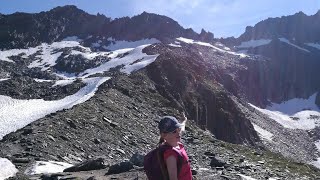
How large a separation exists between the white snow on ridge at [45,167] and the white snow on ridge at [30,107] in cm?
1775

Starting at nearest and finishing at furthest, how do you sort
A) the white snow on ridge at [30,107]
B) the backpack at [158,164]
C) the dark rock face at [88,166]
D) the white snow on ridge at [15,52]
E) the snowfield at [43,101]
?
the backpack at [158,164] < the dark rock face at [88,166] < the snowfield at [43,101] < the white snow on ridge at [30,107] < the white snow on ridge at [15,52]

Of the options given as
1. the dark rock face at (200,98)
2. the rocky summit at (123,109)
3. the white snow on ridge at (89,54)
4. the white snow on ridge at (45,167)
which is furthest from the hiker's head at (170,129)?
the white snow on ridge at (89,54)

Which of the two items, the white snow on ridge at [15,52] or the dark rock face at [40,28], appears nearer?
the white snow on ridge at [15,52]

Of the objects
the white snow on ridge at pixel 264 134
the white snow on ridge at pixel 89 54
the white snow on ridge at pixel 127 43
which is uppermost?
the white snow on ridge at pixel 127 43

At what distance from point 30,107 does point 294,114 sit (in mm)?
134500

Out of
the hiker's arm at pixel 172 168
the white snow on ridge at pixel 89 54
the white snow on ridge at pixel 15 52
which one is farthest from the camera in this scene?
the white snow on ridge at pixel 15 52

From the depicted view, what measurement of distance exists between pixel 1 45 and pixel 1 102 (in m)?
98.9

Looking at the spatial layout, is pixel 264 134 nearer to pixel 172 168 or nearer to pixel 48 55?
pixel 48 55

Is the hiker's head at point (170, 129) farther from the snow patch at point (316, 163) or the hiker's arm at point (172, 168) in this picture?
the snow patch at point (316, 163)

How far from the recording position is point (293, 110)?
7485 inches

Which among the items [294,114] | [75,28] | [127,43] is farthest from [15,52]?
[294,114]

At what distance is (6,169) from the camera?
27031mm

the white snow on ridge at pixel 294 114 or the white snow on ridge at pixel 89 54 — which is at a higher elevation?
the white snow on ridge at pixel 89 54

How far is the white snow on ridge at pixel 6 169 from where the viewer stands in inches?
1033
